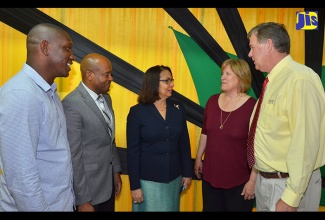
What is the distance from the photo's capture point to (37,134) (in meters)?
1.82

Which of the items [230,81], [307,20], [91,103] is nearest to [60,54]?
[91,103]

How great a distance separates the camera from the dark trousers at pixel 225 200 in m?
3.16

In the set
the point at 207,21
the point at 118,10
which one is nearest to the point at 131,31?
the point at 118,10

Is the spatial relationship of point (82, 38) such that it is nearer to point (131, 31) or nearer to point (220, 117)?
point (131, 31)

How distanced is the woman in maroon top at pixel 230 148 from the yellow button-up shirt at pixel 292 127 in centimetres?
76

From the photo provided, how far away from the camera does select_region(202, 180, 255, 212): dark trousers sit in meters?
3.16

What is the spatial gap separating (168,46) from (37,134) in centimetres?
236

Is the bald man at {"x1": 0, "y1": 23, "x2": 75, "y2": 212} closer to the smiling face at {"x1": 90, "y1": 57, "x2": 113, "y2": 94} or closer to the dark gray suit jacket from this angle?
the dark gray suit jacket

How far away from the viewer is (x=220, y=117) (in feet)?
10.7

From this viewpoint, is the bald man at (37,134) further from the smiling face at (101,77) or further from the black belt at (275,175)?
the black belt at (275,175)

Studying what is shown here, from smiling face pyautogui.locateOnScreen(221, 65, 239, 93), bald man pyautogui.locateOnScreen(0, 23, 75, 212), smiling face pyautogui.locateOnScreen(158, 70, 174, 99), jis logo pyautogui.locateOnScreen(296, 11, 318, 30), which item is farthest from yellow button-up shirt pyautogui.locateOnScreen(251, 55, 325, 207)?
jis logo pyautogui.locateOnScreen(296, 11, 318, 30)

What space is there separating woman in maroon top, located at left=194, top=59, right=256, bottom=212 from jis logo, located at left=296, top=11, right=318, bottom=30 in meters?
1.14

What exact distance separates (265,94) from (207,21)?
5.90 ft

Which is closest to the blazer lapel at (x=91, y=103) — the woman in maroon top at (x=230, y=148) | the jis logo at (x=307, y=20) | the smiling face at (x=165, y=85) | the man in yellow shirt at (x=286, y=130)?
the smiling face at (x=165, y=85)
